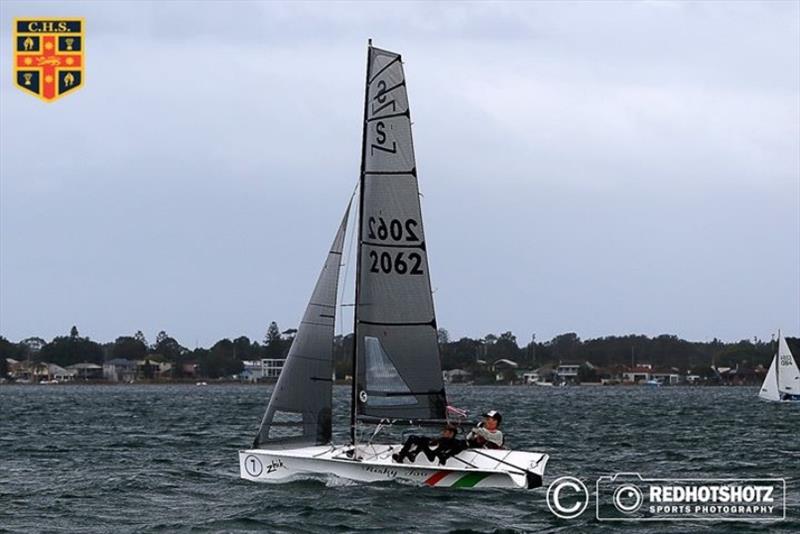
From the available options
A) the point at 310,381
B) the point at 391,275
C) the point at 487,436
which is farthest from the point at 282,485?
the point at 391,275

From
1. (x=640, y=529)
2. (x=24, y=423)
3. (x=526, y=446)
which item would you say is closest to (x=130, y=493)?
(x=640, y=529)

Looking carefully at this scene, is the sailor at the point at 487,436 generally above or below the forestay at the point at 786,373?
below

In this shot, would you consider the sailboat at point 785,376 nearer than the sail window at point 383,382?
No

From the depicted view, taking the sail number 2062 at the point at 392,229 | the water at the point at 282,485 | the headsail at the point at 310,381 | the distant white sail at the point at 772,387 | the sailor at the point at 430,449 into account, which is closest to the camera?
the water at the point at 282,485

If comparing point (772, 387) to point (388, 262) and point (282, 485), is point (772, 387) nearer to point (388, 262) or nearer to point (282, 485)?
point (388, 262)

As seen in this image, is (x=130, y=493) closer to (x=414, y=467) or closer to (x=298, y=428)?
(x=298, y=428)

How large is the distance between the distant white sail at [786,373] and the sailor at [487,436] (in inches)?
2700

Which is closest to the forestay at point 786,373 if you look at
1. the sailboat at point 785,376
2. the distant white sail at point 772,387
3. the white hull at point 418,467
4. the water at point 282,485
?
the sailboat at point 785,376

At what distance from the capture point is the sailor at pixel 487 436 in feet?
96.2

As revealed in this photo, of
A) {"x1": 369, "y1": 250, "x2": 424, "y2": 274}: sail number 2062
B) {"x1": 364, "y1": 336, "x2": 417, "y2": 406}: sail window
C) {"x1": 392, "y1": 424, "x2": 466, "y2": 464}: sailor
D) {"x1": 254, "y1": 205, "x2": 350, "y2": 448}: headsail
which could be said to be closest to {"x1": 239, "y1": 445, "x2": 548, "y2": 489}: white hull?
{"x1": 392, "y1": 424, "x2": 466, "y2": 464}: sailor

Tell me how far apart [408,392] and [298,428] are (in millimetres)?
2342

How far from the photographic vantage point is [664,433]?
5478cm

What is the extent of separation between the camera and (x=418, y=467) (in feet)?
94.1

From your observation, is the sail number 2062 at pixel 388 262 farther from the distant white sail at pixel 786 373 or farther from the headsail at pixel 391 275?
the distant white sail at pixel 786 373
